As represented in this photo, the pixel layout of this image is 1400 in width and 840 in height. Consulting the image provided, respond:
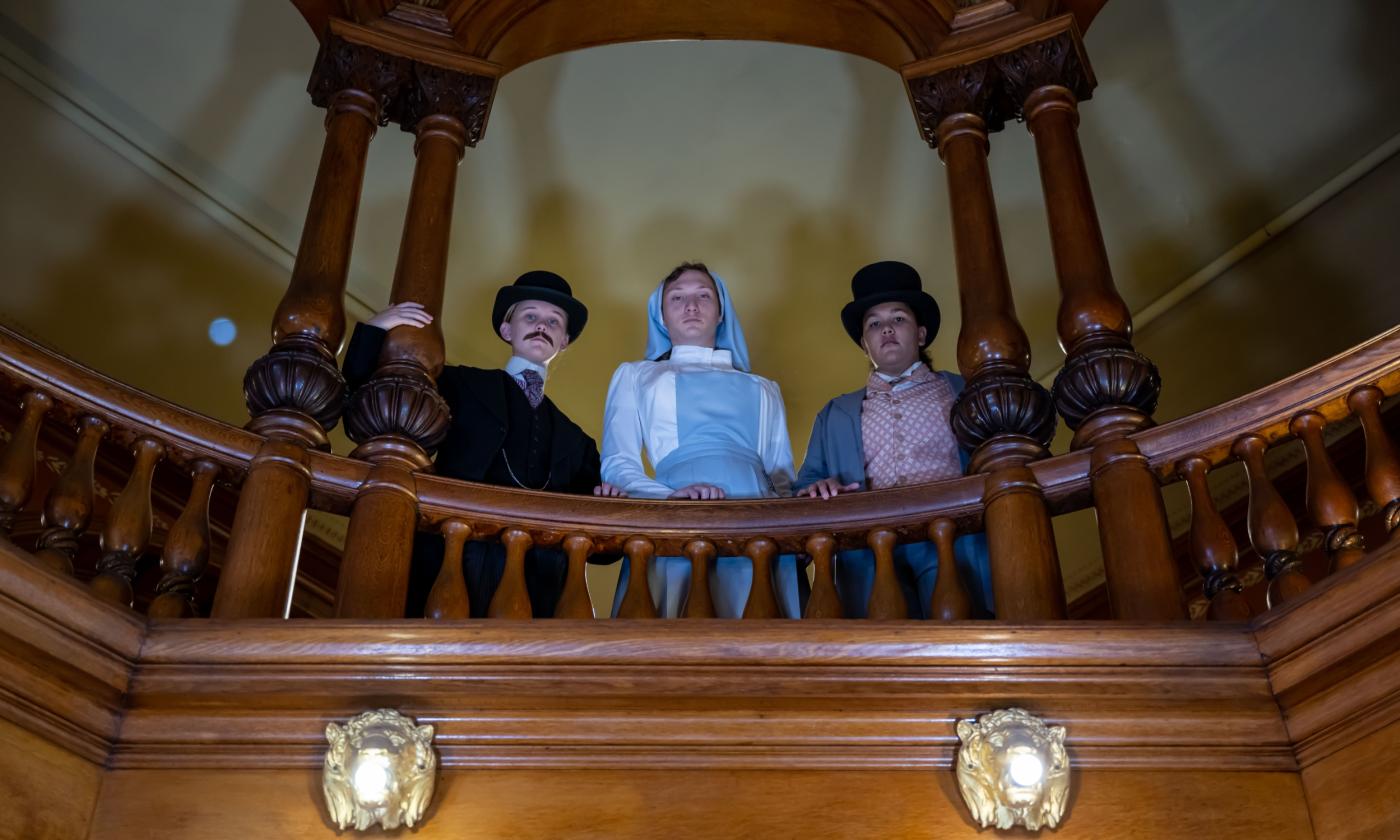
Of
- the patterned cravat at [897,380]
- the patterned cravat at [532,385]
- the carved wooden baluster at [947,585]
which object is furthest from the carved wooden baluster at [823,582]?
the patterned cravat at [532,385]

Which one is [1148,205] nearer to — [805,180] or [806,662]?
[805,180]

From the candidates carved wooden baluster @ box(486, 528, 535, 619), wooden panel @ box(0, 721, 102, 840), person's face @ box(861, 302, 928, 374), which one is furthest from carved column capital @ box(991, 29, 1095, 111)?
wooden panel @ box(0, 721, 102, 840)

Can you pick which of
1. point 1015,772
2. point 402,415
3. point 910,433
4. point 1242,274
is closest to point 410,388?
point 402,415

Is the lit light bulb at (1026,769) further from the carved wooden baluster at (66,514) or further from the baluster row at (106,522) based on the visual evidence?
the carved wooden baluster at (66,514)

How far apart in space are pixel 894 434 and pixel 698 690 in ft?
5.67

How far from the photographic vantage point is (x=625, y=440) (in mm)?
5691

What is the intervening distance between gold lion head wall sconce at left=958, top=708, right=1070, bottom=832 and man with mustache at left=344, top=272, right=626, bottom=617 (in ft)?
5.32

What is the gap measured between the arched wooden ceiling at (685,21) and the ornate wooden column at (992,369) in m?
0.23

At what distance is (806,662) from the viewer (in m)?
4.14

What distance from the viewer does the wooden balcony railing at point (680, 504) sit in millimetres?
4383

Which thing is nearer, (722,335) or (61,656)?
(61,656)

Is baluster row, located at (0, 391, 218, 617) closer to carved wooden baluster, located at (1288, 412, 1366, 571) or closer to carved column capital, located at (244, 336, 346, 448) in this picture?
carved column capital, located at (244, 336, 346, 448)

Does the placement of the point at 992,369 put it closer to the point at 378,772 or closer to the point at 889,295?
the point at 889,295

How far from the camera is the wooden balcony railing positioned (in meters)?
4.38
